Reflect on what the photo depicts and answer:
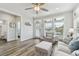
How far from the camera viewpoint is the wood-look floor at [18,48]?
203 centimetres

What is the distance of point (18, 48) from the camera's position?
2254 mm

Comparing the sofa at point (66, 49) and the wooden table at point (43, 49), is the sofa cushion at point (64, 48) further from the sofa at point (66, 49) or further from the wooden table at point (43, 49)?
the wooden table at point (43, 49)

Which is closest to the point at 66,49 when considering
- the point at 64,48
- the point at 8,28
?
the point at 64,48

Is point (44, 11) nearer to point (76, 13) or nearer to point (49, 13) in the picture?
point (49, 13)

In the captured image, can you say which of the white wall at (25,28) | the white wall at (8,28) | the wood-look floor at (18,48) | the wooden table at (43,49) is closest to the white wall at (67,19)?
the wooden table at (43,49)

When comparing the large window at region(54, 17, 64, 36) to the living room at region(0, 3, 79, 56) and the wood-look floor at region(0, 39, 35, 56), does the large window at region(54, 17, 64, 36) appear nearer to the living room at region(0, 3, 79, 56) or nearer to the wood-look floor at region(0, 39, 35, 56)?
the living room at region(0, 3, 79, 56)

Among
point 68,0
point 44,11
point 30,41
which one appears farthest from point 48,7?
point 30,41

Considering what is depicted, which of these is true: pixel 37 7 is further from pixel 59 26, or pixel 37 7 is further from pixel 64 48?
pixel 64 48

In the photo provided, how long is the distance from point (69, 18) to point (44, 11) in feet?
2.05

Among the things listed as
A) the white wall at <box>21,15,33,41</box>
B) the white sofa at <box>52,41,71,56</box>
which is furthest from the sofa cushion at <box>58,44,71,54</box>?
the white wall at <box>21,15,33,41</box>

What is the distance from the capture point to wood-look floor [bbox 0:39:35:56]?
6.66 feet

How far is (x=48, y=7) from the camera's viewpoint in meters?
2.01

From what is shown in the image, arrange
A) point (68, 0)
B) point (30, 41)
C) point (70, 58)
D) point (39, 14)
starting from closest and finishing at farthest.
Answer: point (70, 58) < point (68, 0) < point (39, 14) < point (30, 41)

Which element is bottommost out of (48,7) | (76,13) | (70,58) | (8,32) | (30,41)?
(70,58)
